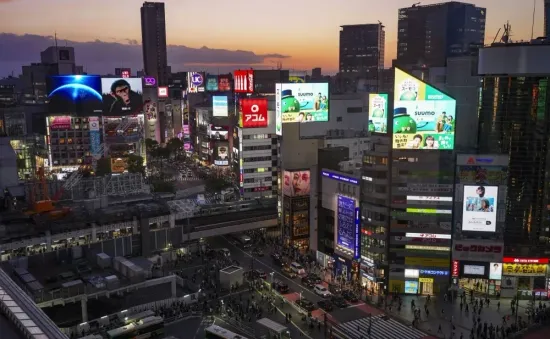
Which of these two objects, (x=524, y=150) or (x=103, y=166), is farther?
(x=103, y=166)

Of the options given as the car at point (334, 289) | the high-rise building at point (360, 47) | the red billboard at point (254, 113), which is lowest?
the car at point (334, 289)

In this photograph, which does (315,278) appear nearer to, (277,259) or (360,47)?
(277,259)

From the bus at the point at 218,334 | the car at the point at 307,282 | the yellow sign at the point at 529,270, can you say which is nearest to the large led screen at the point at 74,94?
the car at the point at 307,282

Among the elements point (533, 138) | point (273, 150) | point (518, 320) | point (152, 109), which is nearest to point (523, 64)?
point (533, 138)

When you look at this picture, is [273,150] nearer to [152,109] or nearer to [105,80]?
[105,80]

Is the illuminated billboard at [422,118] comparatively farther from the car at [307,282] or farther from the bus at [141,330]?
the bus at [141,330]

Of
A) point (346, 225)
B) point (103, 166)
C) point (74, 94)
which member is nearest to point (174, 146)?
point (103, 166)
